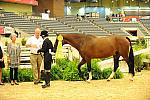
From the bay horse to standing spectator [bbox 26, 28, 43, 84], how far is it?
0.63 meters

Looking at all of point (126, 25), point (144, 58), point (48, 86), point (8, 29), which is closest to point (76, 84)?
point (48, 86)

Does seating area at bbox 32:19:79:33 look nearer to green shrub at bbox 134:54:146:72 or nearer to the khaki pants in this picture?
green shrub at bbox 134:54:146:72

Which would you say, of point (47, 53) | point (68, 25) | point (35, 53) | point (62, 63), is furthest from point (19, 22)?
point (47, 53)

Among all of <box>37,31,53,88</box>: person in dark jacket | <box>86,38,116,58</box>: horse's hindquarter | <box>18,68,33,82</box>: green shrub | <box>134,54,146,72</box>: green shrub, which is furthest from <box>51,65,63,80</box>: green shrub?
<box>134,54,146,72</box>: green shrub

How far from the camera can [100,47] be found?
41.4 feet

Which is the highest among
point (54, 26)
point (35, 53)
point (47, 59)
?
point (54, 26)

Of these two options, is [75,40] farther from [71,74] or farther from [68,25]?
[68,25]

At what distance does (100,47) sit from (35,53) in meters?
2.17

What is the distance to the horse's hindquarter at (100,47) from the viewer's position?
12492 millimetres

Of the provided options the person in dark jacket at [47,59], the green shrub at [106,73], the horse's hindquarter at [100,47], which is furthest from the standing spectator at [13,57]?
the green shrub at [106,73]

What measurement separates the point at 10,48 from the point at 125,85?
3.60 metres

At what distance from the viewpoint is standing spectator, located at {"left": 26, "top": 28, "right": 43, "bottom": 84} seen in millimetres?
11702

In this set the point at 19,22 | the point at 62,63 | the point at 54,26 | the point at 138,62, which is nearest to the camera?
the point at 62,63

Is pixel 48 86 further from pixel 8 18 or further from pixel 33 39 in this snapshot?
pixel 8 18
